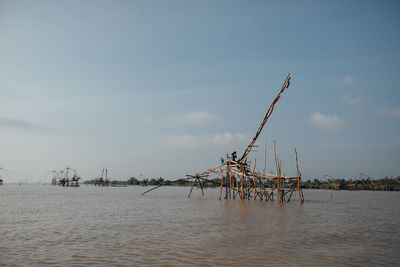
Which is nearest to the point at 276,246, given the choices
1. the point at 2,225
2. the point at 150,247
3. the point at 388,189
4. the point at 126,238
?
the point at 150,247

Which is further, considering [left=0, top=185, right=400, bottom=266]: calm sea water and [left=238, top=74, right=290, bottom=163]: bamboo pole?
[left=238, top=74, right=290, bottom=163]: bamboo pole

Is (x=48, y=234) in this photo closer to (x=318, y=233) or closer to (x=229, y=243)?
(x=229, y=243)

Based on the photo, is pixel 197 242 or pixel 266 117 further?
pixel 266 117

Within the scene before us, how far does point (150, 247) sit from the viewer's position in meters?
8.24

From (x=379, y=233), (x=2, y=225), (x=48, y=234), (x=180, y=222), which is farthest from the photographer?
(x=180, y=222)

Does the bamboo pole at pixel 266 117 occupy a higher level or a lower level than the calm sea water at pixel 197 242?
higher

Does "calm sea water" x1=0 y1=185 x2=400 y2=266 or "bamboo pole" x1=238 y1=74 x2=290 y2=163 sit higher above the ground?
"bamboo pole" x1=238 y1=74 x2=290 y2=163

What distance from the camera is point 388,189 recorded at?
64.7 m

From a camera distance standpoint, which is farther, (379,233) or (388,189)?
(388,189)

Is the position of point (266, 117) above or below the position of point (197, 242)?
above

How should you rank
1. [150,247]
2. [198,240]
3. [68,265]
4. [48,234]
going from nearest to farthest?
[68,265] < [150,247] < [198,240] < [48,234]

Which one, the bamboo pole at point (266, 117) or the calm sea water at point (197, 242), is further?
the bamboo pole at point (266, 117)

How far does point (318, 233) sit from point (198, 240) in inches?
187

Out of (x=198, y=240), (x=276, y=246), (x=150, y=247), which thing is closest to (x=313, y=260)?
(x=276, y=246)
